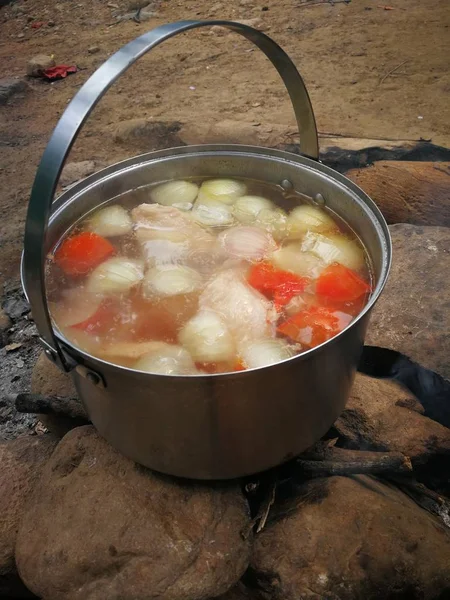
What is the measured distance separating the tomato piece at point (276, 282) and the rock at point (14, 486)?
3.82 feet

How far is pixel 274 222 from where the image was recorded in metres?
2.57

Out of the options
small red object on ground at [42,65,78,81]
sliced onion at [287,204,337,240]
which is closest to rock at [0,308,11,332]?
sliced onion at [287,204,337,240]

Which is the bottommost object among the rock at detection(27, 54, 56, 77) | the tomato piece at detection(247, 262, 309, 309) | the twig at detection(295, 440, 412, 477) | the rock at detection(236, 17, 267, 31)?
the rock at detection(27, 54, 56, 77)

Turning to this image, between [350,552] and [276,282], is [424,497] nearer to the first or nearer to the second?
[350,552]

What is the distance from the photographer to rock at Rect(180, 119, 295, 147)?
4000 mm

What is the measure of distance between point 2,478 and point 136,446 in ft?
2.48

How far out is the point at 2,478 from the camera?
230cm

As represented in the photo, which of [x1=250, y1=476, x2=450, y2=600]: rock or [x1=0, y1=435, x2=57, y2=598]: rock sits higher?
[x1=250, y1=476, x2=450, y2=600]: rock

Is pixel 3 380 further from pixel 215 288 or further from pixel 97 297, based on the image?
pixel 215 288

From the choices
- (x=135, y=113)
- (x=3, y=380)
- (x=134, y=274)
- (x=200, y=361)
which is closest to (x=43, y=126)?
(x=135, y=113)

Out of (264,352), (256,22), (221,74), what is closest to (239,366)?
(264,352)

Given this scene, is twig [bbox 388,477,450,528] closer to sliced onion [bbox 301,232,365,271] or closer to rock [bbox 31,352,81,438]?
sliced onion [bbox 301,232,365,271]

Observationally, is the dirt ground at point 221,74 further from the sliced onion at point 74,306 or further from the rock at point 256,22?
the sliced onion at point 74,306

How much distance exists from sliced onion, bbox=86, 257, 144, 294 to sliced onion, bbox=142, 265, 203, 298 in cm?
5
